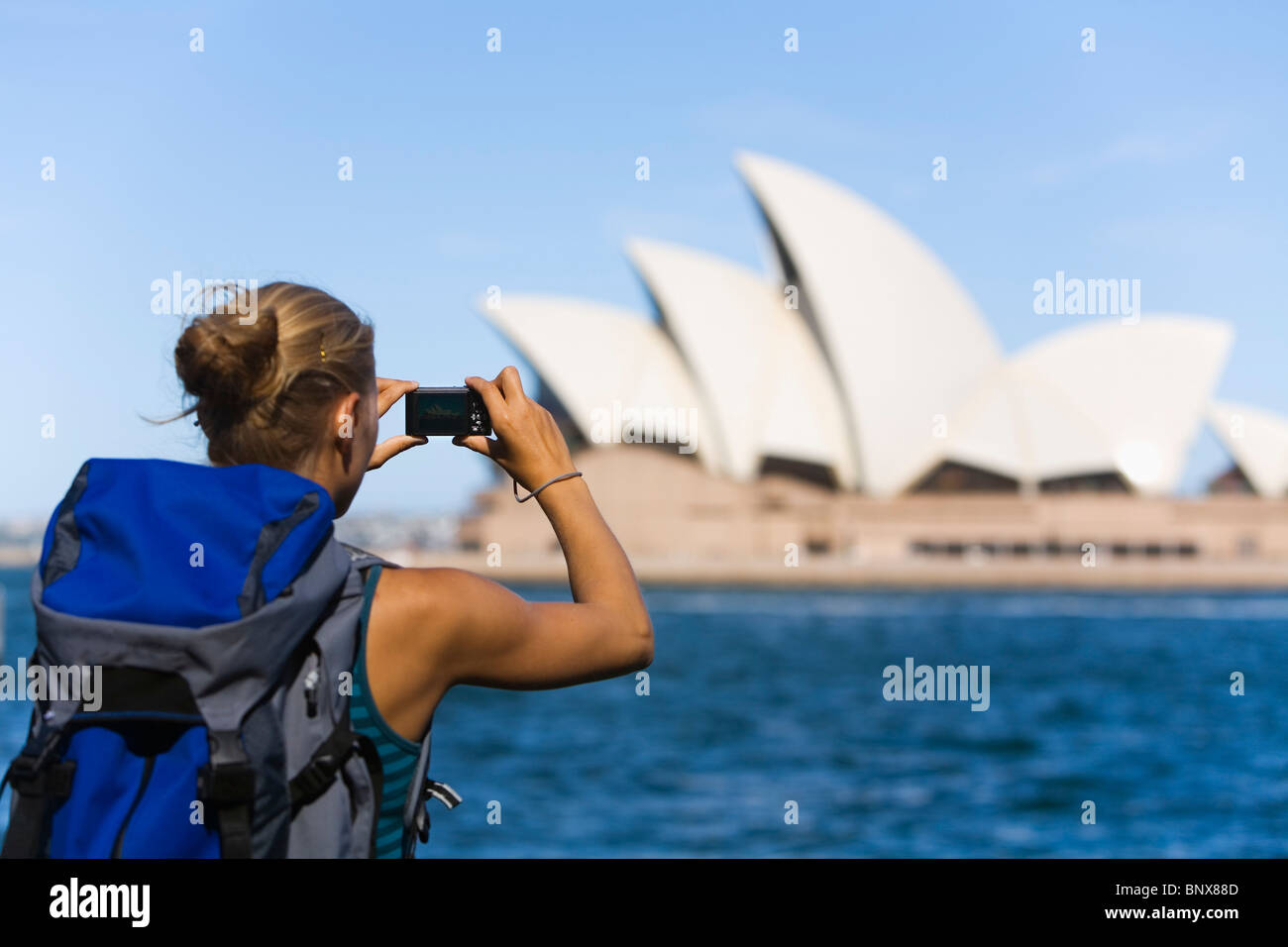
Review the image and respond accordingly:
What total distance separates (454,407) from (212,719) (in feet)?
1.33

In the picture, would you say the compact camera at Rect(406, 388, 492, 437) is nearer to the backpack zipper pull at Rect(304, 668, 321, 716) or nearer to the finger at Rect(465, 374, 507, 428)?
the finger at Rect(465, 374, 507, 428)

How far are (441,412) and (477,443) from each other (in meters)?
0.05

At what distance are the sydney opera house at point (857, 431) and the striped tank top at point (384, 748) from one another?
3756cm

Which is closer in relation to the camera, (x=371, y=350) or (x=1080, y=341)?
(x=371, y=350)

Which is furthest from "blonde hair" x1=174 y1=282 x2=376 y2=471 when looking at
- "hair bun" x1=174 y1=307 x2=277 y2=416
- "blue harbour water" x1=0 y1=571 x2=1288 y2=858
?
"blue harbour water" x1=0 y1=571 x2=1288 y2=858

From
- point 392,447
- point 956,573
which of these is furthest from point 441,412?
point 956,573

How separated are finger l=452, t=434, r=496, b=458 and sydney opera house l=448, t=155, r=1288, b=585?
123 feet

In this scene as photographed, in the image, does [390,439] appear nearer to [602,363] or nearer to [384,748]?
[384,748]

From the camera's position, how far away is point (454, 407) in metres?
1.28

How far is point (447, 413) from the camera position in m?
1.29

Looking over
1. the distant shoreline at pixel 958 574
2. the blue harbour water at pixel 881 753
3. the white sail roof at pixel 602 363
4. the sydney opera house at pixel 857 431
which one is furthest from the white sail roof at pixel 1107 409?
the blue harbour water at pixel 881 753

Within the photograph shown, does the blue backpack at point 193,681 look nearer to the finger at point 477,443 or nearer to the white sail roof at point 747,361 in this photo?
the finger at point 477,443
